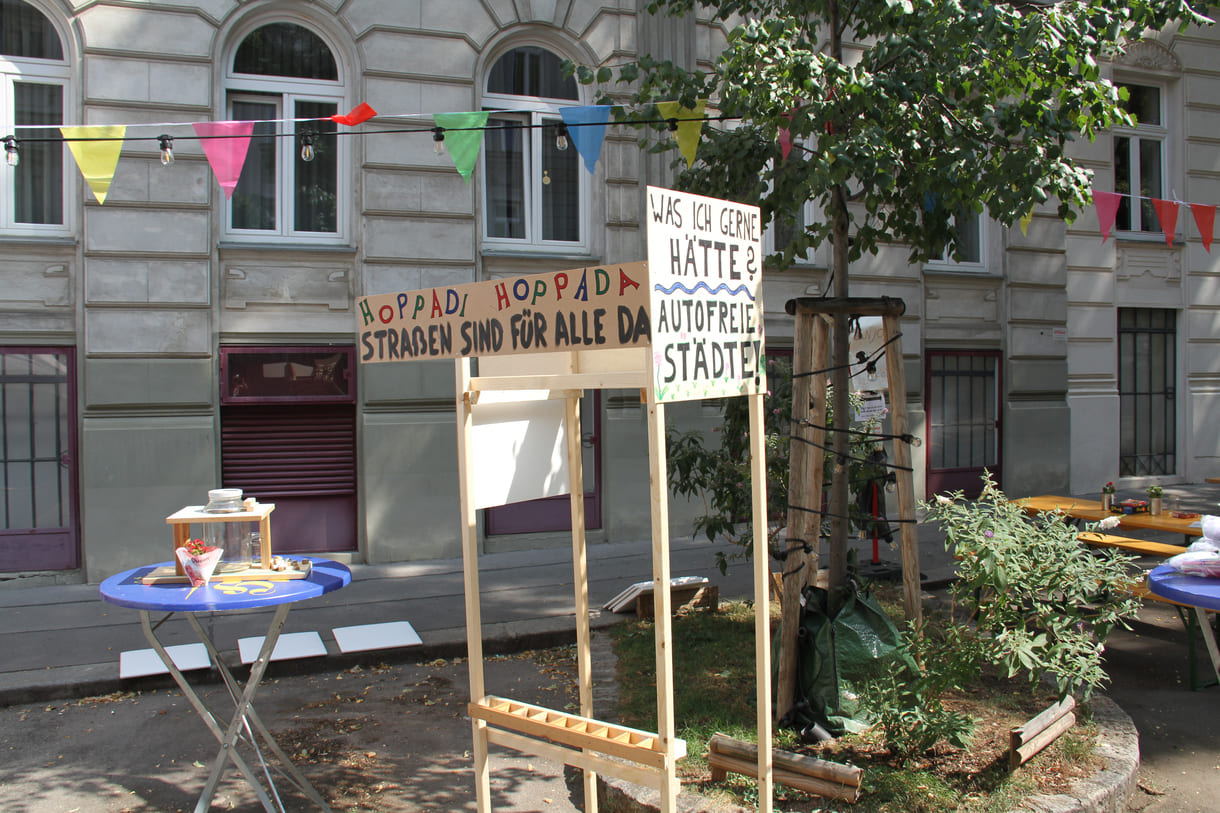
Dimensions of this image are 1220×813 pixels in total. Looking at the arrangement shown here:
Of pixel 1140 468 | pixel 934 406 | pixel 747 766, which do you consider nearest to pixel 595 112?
pixel 747 766

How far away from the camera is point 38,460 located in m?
8.57

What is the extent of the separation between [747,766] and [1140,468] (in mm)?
12454

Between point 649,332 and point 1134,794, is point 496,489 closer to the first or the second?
point 649,332

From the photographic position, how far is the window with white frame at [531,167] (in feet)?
33.4

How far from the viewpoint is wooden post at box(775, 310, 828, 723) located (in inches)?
179

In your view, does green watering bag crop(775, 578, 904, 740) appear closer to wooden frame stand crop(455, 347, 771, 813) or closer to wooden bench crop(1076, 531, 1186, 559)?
wooden frame stand crop(455, 347, 771, 813)

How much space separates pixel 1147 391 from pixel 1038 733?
11730 millimetres

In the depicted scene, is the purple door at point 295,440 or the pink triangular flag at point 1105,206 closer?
the purple door at point 295,440

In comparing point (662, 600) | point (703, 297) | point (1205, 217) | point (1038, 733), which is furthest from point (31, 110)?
point (1205, 217)

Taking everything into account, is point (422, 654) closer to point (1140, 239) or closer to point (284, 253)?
point (284, 253)

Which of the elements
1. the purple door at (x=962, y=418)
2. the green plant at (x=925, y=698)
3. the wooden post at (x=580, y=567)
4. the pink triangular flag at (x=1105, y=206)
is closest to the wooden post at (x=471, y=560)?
the wooden post at (x=580, y=567)

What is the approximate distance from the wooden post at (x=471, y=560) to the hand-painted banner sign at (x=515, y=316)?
0.18 meters

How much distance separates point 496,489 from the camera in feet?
11.6

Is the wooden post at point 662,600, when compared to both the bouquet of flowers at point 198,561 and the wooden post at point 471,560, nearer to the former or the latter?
the wooden post at point 471,560
